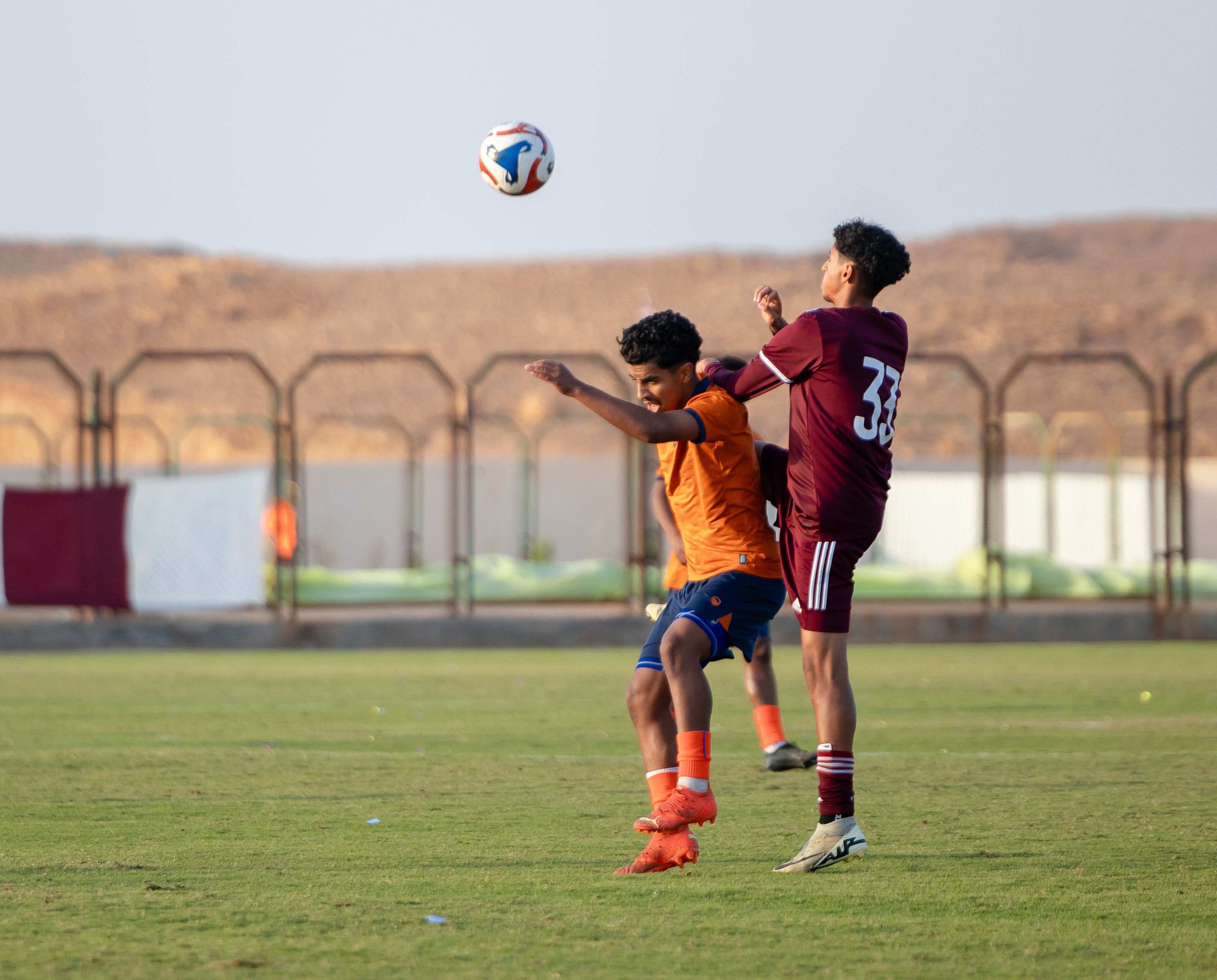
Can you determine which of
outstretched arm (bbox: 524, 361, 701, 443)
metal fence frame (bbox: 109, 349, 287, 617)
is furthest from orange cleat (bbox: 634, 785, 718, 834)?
metal fence frame (bbox: 109, 349, 287, 617)

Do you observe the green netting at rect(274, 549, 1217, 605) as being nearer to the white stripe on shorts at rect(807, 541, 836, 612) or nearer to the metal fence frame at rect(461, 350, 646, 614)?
the metal fence frame at rect(461, 350, 646, 614)

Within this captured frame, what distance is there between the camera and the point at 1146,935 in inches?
163

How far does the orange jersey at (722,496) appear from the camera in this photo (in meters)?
5.23

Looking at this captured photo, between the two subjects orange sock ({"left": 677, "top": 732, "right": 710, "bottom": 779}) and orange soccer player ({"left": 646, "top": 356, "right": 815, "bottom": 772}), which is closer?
orange sock ({"left": 677, "top": 732, "right": 710, "bottom": 779})

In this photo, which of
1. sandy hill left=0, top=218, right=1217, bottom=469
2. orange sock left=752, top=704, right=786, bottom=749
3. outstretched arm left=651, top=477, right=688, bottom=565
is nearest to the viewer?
outstretched arm left=651, top=477, right=688, bottom=565

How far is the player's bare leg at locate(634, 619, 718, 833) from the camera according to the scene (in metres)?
4.98

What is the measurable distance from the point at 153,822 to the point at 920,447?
1762 inches

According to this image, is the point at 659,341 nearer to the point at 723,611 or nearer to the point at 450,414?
the point at 723,611

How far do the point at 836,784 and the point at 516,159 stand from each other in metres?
3.89

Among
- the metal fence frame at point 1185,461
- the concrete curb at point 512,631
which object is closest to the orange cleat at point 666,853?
the concrete curb at point 512,631

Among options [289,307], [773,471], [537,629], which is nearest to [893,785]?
[773,471]

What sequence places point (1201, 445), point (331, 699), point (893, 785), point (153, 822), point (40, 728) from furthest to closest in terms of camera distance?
point (1201, 445), point (331, 699), point (40, 728), point (893, 785), point (153, 822)

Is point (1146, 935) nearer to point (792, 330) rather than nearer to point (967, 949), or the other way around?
point (967, 949)

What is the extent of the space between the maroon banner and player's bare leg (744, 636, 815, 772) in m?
10.1
